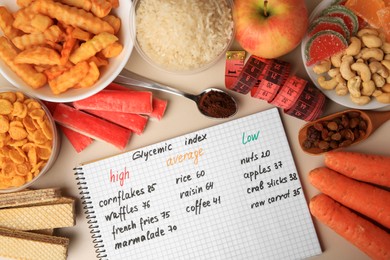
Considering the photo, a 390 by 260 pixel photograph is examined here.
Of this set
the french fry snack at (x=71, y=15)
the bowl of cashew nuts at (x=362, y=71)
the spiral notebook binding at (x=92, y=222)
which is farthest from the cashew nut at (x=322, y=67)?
the spiral notebook binding at (x=92, y=222)

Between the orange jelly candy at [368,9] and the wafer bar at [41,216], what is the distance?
0.87m

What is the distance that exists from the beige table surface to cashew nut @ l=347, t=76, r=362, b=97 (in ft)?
0.28

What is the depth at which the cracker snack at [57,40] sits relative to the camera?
1.06 meters

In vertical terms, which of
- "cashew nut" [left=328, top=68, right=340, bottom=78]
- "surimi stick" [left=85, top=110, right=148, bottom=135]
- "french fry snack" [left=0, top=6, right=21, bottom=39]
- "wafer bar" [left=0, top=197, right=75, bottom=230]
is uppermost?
"cashew nut" [left=328, top=68, right=340, bottom=78]

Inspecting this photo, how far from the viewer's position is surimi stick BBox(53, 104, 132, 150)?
1185 millimetres

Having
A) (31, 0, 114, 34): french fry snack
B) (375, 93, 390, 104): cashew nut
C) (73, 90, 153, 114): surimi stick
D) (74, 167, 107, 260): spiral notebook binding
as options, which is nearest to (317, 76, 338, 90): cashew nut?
(375, 93, 390, 104): cashew nut

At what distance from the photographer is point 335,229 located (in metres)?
1.15

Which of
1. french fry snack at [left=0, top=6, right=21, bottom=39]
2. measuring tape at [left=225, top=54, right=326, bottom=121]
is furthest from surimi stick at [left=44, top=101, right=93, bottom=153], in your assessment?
measuring tape at [left=225, top=54, right=326, bottom=121]

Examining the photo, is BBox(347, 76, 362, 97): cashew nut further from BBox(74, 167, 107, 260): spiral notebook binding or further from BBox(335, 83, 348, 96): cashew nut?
BBox(74, 167, 107, 260): spiral notebook binding

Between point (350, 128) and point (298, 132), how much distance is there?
129 millimetres

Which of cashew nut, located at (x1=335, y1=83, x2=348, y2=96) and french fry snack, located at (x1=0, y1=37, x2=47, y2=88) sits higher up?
cashew nut, located at (x1=335, y1=83, x2=348, y2=96)

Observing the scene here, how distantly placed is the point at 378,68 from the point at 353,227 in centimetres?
40

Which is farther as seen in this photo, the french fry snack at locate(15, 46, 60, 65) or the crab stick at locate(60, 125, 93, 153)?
the crab stick at locate(60, 125, 93, 153)

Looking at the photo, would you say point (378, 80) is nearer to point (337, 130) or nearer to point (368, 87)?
point (368, 87)
